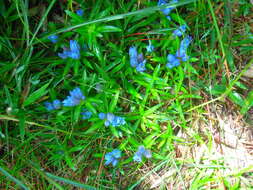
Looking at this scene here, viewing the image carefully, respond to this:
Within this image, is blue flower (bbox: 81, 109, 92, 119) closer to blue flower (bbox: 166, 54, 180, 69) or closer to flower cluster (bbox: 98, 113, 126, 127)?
flower cluster (bbox: 98, 113, 126, 127)

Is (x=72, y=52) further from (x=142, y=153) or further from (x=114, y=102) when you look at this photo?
(x=142, y=153)

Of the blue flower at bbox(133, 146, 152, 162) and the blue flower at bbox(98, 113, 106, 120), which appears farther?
the blue flower at bbox(133, 146, 152, 162)

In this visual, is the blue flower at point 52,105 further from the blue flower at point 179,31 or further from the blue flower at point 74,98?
the blue flower at point 179,31

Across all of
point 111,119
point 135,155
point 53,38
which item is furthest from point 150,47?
point 135,155

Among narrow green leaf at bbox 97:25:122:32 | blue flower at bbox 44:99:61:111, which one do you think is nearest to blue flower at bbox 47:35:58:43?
narrow green leaf at bbox 97:25:122:32

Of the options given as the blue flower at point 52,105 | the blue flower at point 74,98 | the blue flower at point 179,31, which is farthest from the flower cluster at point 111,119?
the blue flower at point 179,31
